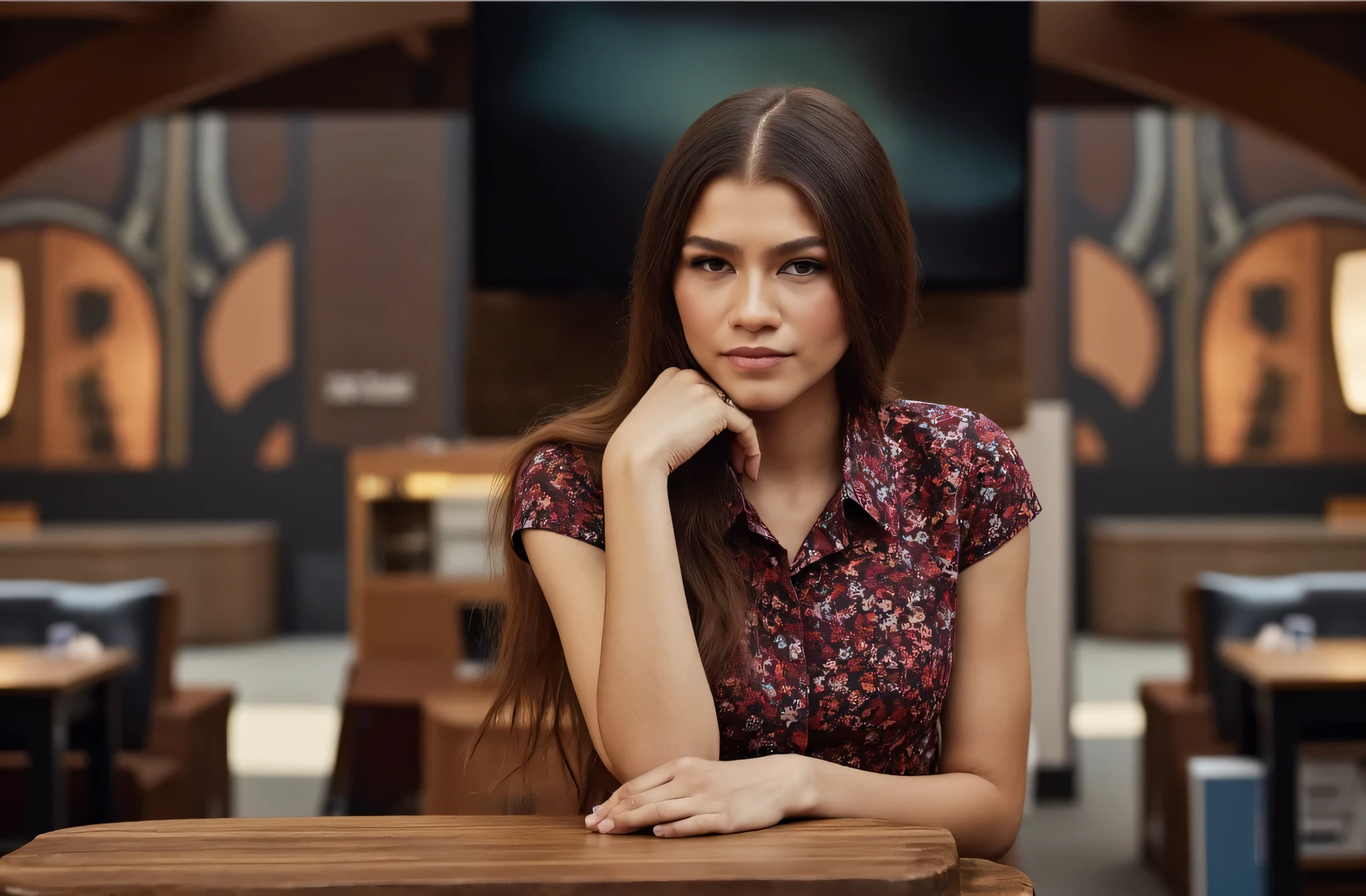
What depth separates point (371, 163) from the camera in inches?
419

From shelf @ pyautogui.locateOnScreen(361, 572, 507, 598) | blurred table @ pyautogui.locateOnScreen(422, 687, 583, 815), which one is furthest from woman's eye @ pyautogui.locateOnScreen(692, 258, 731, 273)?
shelf @ pyautogui.locateOnScreen(361, 572, 507, 598)

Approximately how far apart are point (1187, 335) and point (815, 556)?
9.88 metres

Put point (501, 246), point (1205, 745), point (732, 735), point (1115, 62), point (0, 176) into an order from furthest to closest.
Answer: point (1205, 745), point (0, 176), point (1115, 62), point (501, 246), point (732, 735)

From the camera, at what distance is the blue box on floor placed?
4.00 metres

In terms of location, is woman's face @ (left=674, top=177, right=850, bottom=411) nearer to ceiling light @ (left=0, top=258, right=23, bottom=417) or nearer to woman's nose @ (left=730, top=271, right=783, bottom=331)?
woman's nose @ (left=730, top=271, right=783, bottom=331)

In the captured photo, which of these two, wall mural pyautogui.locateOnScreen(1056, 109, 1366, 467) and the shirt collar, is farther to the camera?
wall mural pyautogui.locateOnScreen(1056, 109, 1366, 467)

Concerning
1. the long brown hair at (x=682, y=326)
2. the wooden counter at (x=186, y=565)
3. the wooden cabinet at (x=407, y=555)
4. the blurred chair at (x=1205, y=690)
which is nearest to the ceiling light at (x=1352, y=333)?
the blurred chair at (x=1205, y=690)

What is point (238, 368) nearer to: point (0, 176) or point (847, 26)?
point (0, 176)

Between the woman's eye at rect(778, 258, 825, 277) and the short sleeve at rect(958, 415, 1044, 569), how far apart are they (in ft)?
0.98

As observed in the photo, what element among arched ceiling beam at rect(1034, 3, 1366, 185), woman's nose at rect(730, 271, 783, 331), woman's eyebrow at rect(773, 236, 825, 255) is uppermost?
arched ceiling beam at rect(1034, 3, 1366, 185)

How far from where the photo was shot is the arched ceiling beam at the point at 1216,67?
13.0ft

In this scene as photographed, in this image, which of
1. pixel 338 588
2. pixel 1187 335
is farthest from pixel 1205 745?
pixel 338 588

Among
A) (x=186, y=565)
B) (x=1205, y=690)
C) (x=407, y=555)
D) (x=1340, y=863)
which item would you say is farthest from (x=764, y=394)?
(x=186, y=565)

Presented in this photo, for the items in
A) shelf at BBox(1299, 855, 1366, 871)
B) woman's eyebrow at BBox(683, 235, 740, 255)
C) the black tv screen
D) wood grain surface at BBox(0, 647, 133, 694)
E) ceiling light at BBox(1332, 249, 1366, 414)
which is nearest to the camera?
woman's eyebrow at BBox(683, 235, 740, 255)
